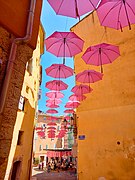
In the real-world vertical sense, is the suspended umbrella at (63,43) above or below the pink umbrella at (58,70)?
above

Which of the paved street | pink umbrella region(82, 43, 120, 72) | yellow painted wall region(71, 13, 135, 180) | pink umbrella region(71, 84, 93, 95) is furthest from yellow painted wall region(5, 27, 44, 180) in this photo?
the paved street

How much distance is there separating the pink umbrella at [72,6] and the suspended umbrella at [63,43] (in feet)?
3.29

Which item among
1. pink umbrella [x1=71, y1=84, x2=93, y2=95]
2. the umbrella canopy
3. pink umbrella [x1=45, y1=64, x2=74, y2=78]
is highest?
pink umbrella [x1=45, y1=64, x2=74, y2=78]

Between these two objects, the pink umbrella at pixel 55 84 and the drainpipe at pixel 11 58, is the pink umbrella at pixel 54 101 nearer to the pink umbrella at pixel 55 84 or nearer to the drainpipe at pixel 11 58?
the pink umbrella at pixel 55 84

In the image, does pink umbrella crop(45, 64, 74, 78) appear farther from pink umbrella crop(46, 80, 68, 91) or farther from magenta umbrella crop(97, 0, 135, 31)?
magenta umbrella crop(97, 0, 135, 31)

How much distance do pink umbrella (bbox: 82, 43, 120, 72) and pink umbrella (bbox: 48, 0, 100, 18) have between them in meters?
1.78

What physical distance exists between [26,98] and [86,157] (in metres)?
5.60

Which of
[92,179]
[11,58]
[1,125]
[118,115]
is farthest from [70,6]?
[92,179]

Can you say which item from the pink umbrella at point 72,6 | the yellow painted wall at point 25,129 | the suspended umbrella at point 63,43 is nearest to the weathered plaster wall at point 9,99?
the pink umbrella at point 72,6

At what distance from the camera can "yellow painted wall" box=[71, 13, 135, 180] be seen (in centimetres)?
813

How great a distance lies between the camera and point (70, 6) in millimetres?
5227

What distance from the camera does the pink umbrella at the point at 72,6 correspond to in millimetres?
5086

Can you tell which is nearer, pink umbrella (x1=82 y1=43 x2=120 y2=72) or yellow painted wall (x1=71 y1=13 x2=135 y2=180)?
pink umbrella (x1=82 y1=43 x2=120 y2=72)

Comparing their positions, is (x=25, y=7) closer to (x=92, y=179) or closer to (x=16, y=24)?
(x=16, y=24)
